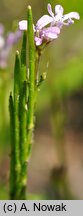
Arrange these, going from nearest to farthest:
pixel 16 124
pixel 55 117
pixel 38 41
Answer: pixel 38 41 → pixel 16 124 → pixel 55 117

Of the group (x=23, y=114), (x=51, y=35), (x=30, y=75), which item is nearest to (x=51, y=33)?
(x=51, y=35)

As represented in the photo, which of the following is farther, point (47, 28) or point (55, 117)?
point (55, 117)

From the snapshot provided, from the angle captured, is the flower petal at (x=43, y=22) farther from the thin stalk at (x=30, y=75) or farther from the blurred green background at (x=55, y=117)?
the blurred green background at (x=55, y=117)

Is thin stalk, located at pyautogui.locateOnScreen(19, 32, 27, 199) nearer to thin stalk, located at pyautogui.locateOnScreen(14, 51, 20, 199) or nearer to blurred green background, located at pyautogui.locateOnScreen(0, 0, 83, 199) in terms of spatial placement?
thin stalk, located at pyautogui.locateOnScreen(14, 51, 20, 199)

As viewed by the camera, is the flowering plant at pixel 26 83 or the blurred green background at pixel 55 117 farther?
the blurred green background at pixel 55 117

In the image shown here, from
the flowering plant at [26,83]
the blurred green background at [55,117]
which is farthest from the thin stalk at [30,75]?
the blurred green background at [55,117]

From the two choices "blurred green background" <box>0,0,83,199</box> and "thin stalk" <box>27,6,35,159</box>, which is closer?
"thin stalk" <box>27,6,35,159</box>

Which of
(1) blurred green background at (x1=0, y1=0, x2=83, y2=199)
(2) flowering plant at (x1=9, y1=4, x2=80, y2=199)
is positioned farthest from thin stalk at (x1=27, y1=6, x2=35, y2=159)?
(1) blurred green background at (x1=0, y1=0, x2=83, y2=199)

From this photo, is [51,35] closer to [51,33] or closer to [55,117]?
[51,33]
